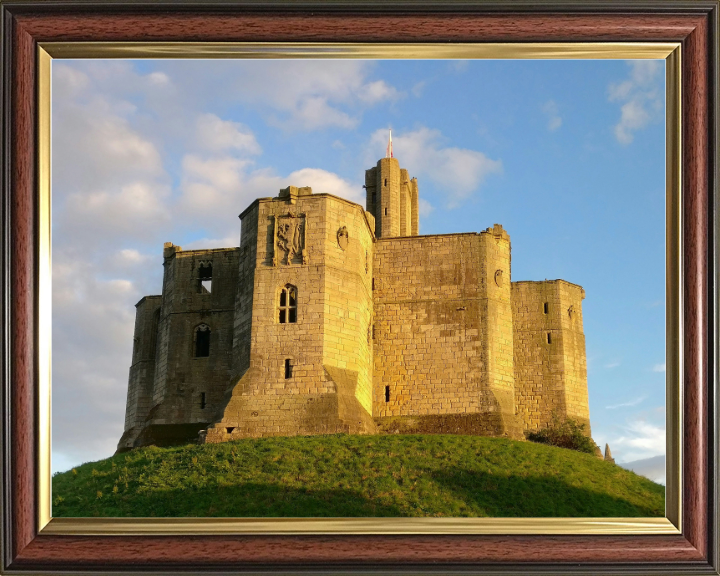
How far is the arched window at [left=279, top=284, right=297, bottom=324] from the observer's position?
34875 mm

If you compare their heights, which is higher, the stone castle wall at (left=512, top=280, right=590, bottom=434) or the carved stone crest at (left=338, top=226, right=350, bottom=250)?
the carved stone crest at (left=338, top=226, right=350, bottom=250)

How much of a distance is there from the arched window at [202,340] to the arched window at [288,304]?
5816 millimetres

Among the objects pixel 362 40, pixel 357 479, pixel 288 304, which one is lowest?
pixel 357 479

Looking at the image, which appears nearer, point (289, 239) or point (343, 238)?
point (289, 239)

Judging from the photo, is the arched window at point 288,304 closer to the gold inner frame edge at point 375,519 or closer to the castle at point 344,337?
the castle at point 344,337

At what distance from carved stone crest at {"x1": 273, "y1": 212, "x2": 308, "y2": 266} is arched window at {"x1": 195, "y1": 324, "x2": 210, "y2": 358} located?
594 cm

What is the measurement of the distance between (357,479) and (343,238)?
1221 cm

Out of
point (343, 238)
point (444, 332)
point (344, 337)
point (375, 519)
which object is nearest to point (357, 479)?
point (344, 337)

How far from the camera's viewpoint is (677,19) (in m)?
11.1

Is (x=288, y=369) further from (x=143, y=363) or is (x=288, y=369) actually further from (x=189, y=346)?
(x=143, y=363)

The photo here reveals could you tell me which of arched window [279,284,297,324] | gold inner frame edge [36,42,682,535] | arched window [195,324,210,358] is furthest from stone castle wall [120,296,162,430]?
gold inner frame edge [36,42,682,535]

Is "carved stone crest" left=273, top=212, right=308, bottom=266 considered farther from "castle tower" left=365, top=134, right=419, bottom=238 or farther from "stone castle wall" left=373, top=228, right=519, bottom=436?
"castle tower" left=365, top=134, right=419, bottom=238

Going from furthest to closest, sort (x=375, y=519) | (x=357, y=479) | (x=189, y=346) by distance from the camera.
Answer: (x=189, y=346) < (x=357, y=479) < (x=375, y=519)

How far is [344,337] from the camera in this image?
115ft
